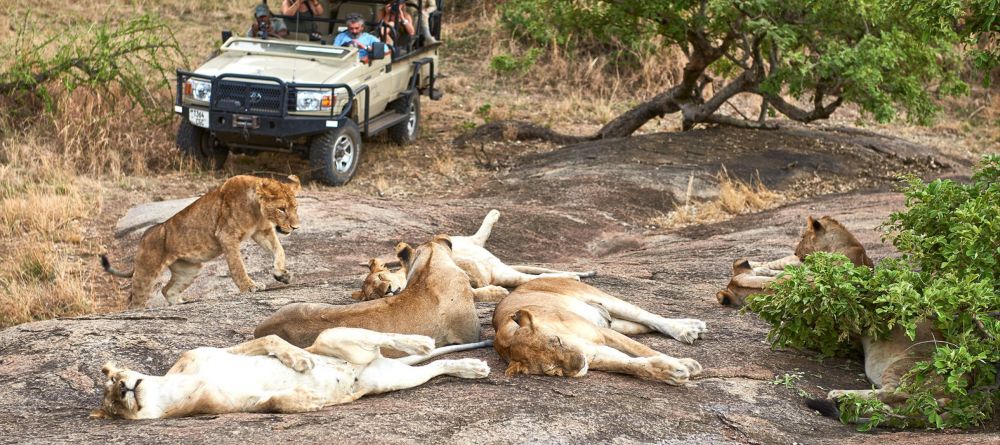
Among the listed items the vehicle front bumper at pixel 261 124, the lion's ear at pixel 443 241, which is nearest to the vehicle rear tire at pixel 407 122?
the vehicle front bumper at pixel 261 124

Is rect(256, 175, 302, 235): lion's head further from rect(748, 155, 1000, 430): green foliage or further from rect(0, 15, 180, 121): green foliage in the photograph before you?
rect(0, 15, 180, 121): green foliage

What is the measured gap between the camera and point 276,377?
174 inches

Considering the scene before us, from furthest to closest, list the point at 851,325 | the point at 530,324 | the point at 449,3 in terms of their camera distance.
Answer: the point at 449,3, the point at 851,325, the point at 530,324

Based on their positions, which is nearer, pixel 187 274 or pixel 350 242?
pixel 187 274

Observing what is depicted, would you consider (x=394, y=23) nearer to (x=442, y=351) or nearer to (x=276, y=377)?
(x=442, y=351)

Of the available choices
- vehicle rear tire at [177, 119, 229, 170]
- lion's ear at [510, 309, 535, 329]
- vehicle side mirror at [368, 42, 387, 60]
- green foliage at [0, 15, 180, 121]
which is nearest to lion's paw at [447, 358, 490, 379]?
lion's ear at [510, 309, 535, 329]

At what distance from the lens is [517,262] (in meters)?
9.34

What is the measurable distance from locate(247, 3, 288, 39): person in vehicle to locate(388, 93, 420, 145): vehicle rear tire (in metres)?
1.56

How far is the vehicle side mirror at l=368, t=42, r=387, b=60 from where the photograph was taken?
12.5 meters

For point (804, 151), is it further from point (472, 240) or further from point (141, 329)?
point (141, 329)

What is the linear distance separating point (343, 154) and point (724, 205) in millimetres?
3960

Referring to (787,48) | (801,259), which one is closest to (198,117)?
(787,48)

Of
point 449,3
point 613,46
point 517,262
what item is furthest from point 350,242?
point 449,3

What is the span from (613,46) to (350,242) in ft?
34.3
